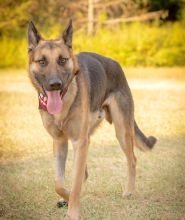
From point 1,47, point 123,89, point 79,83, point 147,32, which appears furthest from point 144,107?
point 79,83

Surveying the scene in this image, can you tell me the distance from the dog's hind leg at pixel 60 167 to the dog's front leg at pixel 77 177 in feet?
0.82

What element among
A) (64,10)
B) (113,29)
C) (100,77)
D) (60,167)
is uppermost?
(100,77)

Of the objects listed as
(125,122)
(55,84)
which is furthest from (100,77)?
(55,84)

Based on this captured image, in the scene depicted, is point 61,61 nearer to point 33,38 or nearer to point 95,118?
point 33,38

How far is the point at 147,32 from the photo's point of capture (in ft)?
41.5

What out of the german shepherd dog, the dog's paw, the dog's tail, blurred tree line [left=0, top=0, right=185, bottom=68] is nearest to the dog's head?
the german shepherd dog

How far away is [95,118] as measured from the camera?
645cm

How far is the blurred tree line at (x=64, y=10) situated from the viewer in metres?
11.9

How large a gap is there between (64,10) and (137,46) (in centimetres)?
367

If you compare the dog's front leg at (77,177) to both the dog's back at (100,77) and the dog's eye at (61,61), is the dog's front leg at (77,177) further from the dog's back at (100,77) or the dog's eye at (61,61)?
the dog's eye at (61,61)

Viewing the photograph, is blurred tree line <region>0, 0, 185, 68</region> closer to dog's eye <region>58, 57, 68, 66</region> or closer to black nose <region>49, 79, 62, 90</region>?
dog's eye <region>58, 57, 68, 66</region>

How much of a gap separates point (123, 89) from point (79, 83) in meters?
0.98

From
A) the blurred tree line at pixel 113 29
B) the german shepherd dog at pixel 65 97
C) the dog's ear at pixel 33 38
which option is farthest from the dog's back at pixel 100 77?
the blurred tree line at pixel 113 29

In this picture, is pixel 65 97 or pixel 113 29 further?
pixel 113 29
